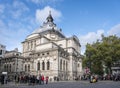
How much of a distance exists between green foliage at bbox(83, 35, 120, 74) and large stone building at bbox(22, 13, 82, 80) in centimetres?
1071

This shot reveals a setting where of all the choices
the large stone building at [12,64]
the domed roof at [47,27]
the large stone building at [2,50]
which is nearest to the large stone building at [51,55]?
the domed roof at [47,27]

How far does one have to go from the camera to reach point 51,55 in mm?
72000

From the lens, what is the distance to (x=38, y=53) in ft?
252

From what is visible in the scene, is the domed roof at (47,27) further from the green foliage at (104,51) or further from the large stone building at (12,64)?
the green foliage at (104,51)

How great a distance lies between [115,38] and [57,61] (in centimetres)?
1948

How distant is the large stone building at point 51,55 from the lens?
71.1m

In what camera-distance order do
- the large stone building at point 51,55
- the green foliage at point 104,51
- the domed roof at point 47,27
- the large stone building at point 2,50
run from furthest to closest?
the domed roof at point 47,27 < the large stone building at point 2,50 < the large stone building at point 51,55 < the green foliage at point 104,51

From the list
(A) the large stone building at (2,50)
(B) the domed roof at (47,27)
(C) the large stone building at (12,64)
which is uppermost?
(B) the domed roof at (47,27)

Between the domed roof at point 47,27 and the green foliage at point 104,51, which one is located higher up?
the domed roof at point 47,27

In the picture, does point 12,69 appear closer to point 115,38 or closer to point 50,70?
point 50,70

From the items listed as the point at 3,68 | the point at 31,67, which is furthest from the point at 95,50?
the point at 3,68

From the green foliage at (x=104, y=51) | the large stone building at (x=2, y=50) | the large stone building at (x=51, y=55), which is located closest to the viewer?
the green foliage at (x=104, y=51)

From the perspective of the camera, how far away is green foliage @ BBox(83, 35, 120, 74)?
6112cm

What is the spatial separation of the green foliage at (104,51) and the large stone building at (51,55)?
1071 centimetres
